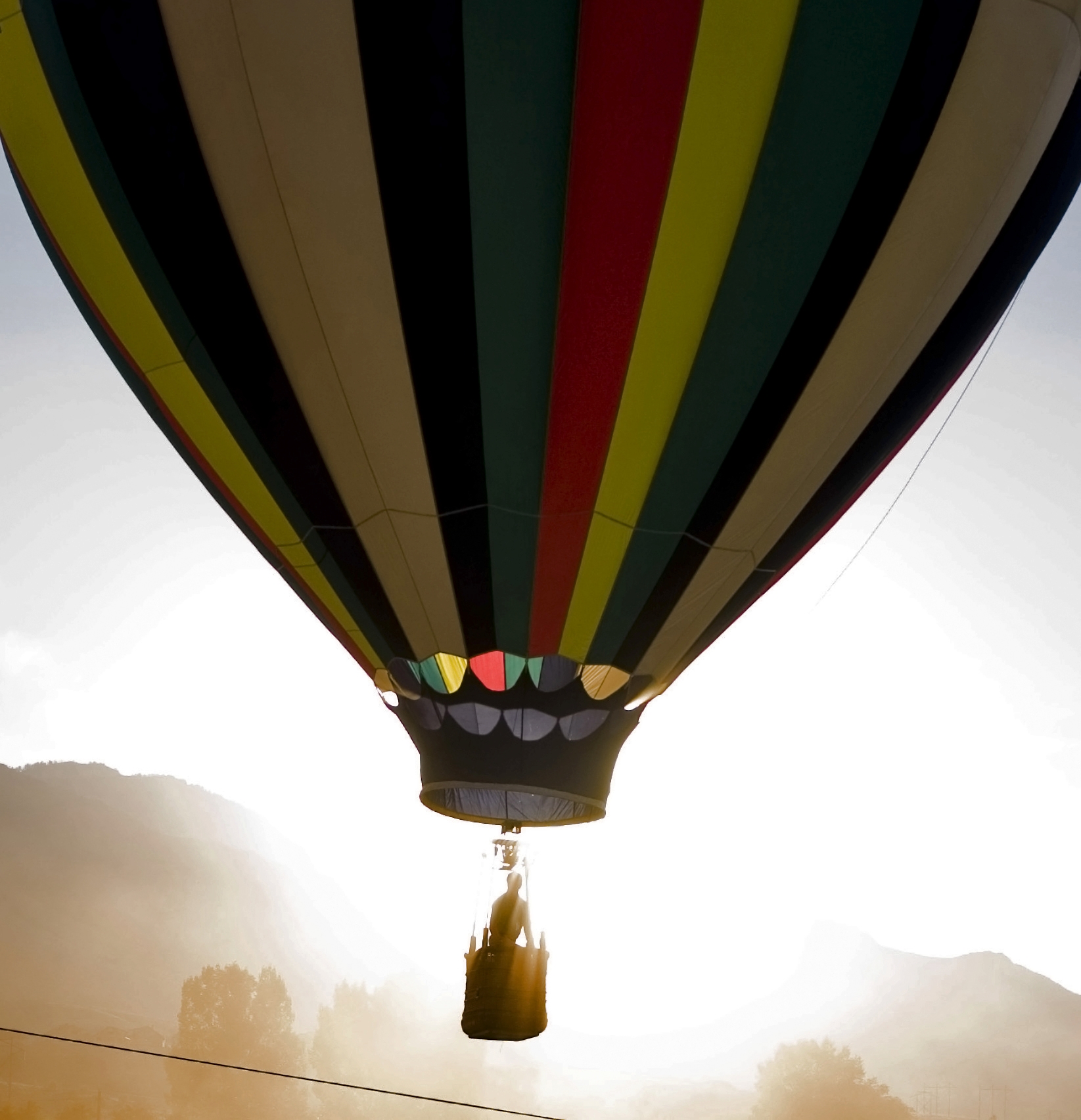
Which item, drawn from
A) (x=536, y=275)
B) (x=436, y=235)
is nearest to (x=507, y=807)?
(x=536, y=275)

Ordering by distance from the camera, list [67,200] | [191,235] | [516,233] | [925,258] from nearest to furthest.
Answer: [516,233], [191,235], [925,258], [67,200]

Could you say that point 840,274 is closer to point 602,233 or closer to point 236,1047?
point 602,233

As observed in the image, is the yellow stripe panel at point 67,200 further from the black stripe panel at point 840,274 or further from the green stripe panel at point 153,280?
the black stripe panel at point 840,274

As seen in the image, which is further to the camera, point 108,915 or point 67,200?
point 108,915

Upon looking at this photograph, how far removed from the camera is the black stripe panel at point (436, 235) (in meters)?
3.09

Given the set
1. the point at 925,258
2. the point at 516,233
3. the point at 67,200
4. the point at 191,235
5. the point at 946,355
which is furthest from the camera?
the point at 946,355

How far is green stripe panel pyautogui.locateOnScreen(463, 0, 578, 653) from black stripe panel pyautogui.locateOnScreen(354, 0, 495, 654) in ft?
0.11

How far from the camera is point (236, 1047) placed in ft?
66.5

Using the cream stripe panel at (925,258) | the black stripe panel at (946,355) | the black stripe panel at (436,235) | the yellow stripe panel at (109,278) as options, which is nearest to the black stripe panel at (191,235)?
the yellow stripe panel at (109,278)

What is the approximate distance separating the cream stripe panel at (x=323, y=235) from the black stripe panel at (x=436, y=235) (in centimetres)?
4

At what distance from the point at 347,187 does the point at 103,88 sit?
730 mm

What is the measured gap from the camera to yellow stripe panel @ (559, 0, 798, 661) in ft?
10.1

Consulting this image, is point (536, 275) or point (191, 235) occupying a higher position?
point (191, 235)

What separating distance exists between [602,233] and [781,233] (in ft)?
1.58
